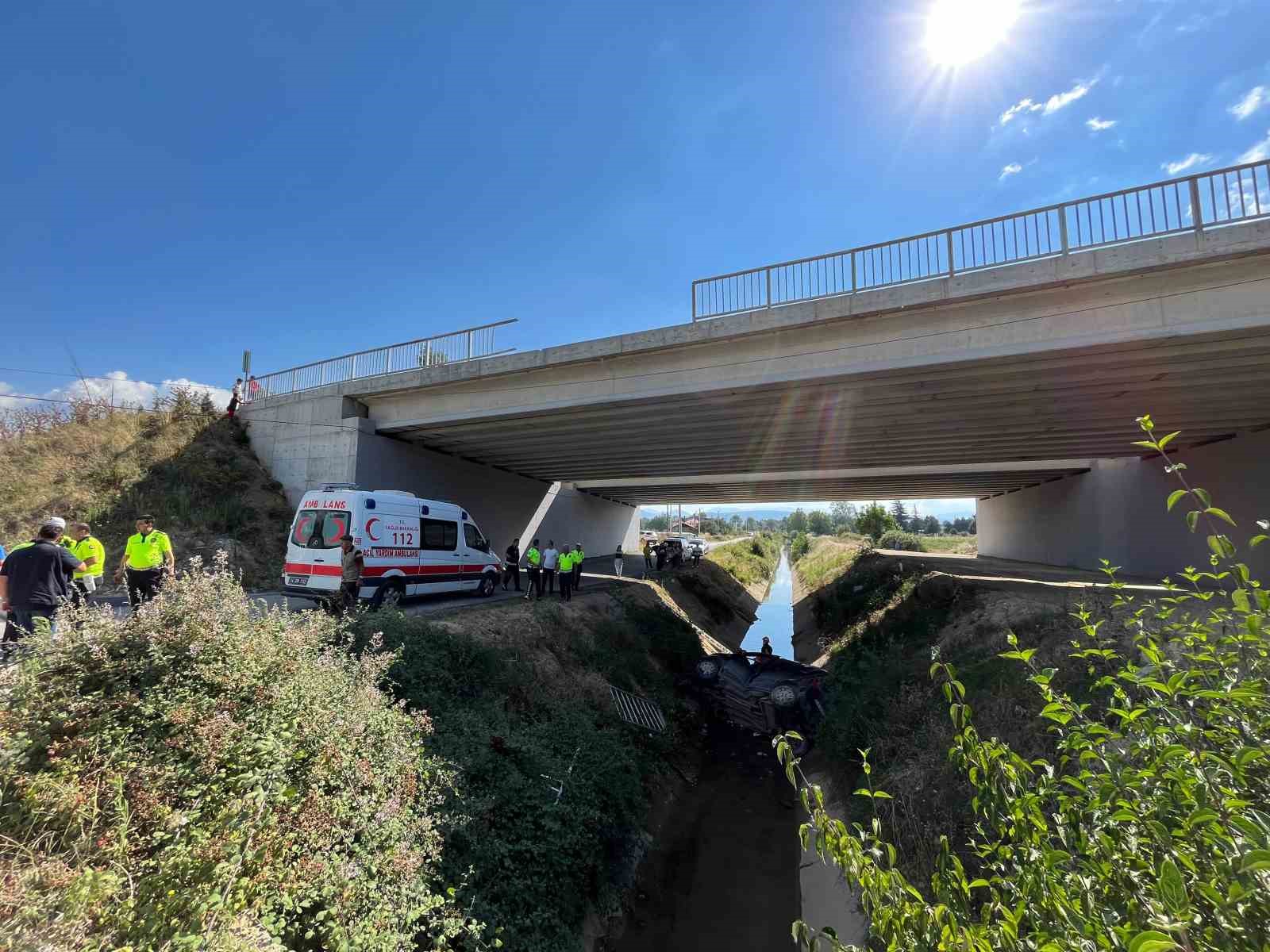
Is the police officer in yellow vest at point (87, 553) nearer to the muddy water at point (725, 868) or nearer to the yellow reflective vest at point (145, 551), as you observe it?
the yellow reflective vest at point (145, 551)

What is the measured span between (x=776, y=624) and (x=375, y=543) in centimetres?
2538

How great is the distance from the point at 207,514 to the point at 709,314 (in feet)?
46.0

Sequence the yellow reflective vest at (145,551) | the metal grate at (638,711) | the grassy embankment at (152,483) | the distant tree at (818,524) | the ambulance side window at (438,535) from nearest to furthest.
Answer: the yellow reflective vest at (145,551)
the metal grate at (638,711)
the ambulance side window at (438,535)
the grassy embankment at (152,483)
the distant tree at (818,524)

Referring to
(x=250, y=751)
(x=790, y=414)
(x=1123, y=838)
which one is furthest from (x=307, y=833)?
(x=790, y=414)

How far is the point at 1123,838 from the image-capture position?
183 cm

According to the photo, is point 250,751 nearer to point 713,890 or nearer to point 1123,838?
point 1123,838

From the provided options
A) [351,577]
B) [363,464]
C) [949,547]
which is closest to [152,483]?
[363,464]

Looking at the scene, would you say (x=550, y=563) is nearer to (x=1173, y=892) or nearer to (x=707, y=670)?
(x=707, y=670)

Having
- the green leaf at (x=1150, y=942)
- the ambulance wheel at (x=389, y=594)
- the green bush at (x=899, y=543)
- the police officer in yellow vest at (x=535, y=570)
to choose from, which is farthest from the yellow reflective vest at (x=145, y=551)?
the green bush at (x=899, y=543)

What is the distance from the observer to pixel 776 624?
31391 millimetres

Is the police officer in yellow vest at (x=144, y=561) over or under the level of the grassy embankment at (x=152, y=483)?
under

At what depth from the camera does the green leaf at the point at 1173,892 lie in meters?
1.30

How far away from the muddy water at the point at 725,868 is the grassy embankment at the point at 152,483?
1094 centimetres

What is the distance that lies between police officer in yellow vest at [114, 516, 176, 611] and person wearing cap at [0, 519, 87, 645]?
1157 millimetres
